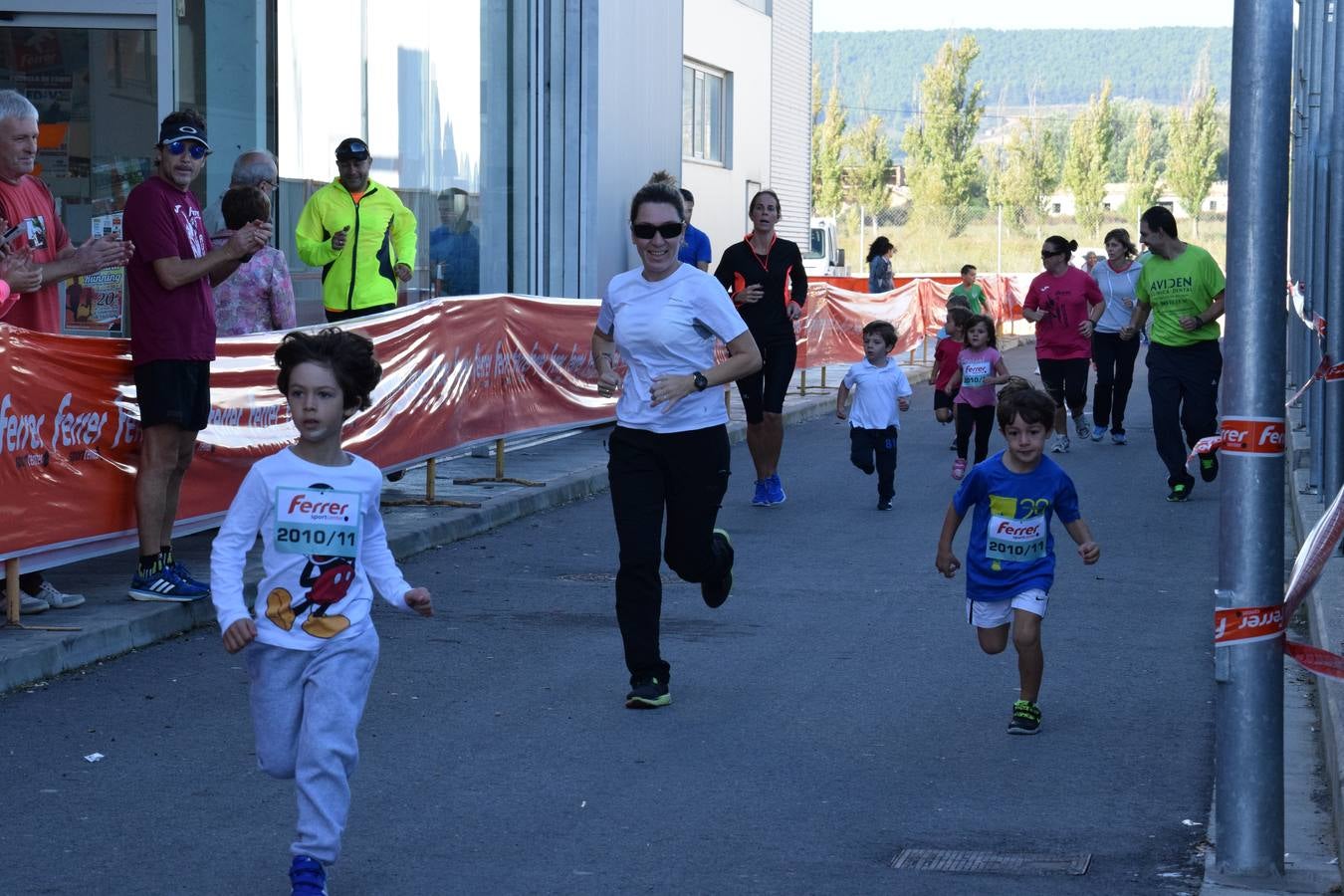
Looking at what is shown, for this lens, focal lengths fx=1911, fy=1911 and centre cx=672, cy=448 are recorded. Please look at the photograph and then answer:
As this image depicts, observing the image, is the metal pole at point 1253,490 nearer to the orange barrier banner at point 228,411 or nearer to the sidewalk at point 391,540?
the sidewalk at point 391,540

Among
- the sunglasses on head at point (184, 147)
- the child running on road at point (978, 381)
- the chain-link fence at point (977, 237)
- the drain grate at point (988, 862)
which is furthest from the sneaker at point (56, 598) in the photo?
the chain-link fence at point (977, 237)

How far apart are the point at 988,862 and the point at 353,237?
7839 millimetres

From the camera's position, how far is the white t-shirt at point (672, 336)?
701 centimetres

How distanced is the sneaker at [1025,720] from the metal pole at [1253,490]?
1704mm

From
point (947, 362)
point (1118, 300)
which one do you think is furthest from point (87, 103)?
point (1118, 300)

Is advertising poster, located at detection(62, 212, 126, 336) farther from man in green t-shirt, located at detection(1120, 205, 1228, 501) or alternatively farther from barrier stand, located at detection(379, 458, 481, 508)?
man in green t-shirt, located at detection(1120, 205, 1228, 501)

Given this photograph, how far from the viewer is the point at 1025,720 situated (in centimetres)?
652

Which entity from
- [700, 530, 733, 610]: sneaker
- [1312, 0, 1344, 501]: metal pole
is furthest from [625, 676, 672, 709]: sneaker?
[1312, 0, 1344, 501]: metal pole

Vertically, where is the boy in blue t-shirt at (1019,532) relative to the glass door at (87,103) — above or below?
below

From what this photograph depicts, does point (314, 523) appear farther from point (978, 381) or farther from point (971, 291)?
point (971, 291)

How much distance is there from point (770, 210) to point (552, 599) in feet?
14.2

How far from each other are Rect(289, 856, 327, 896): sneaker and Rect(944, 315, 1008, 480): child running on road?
985 cm

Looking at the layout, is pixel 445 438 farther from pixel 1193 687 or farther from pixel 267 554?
pixel 267 554

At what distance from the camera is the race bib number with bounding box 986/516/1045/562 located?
21.6 feet
